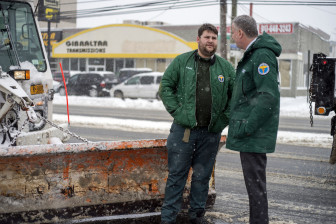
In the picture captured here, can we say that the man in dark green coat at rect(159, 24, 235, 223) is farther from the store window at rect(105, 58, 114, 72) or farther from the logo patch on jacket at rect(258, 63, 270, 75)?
the store window at rect(105, 58, 114, 72)

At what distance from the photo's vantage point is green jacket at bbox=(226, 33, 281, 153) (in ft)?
12.2

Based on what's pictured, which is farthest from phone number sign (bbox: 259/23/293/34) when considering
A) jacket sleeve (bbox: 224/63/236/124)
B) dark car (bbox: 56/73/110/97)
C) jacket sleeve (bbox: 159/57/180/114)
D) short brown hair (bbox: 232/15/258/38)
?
short brown hair (bbox: 232/15/258/38)

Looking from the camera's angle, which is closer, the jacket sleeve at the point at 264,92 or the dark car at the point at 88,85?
the jacket sleeve at the point at 264,92

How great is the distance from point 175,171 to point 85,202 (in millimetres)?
868

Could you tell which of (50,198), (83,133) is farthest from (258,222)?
(83,133)

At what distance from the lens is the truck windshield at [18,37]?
19.6 ft

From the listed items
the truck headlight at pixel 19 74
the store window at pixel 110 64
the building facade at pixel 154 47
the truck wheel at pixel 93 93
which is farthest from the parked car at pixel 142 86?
the truck headlight at pixel 19 74

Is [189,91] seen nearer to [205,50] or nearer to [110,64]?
[205,50]

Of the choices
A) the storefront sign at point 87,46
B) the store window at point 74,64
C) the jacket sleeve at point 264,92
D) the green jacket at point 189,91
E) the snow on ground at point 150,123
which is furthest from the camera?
the store window at point 74,64

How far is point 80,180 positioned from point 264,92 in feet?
6.07

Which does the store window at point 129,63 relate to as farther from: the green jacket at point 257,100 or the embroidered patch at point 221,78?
the green jacket at point 257,100

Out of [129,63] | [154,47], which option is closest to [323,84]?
[154,47]

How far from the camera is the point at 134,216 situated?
4.62 metres

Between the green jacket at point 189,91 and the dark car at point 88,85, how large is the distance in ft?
80.6
